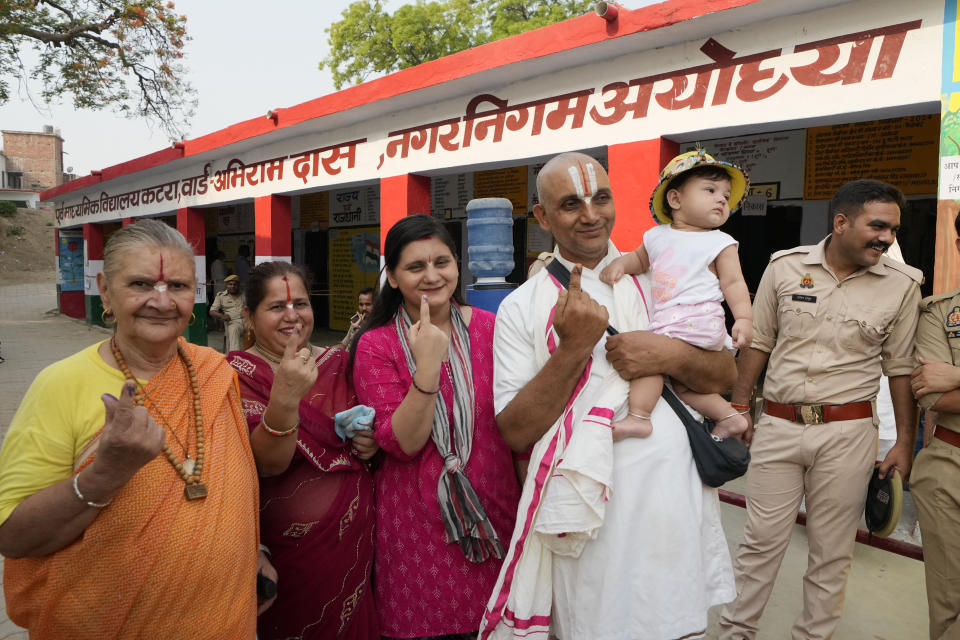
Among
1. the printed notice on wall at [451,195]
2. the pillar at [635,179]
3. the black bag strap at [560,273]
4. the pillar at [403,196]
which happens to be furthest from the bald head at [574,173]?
the printed notice on wall at [451,195]

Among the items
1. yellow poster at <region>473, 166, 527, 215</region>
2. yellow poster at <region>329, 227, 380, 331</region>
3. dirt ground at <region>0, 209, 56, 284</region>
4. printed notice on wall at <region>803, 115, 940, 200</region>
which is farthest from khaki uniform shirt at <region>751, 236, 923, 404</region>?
dirt ground at <region>0, 209, 56, 284</region>

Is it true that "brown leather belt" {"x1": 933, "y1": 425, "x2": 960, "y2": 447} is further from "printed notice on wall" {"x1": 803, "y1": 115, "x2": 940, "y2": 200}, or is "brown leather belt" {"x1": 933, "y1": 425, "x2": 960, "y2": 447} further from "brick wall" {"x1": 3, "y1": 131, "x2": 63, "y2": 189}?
"brick wall" {"x1": 3, "y1": 131, "x2": 63, "y2": 189}

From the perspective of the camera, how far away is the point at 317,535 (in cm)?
183

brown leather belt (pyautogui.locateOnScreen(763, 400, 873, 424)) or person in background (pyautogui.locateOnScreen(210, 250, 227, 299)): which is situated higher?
person in background (pyautogui.locateOnScreen(210, 250, 227, 299))

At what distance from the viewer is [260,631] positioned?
1933mm

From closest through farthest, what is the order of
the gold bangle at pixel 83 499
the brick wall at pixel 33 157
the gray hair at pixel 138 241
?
the gold bangle at pixel 83 499 < the gray hair at pixel 138 241 < the brick wall at pixel 33 157

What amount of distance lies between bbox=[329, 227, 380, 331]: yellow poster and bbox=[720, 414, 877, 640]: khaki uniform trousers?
9656 millimetres

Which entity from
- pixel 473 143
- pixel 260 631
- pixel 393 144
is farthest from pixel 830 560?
pixel 393 144

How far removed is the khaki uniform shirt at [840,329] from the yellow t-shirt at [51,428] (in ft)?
8.70

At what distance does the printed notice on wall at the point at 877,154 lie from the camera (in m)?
5.46

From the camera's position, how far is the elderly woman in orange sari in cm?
130

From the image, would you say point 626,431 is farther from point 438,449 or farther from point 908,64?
point 908,64

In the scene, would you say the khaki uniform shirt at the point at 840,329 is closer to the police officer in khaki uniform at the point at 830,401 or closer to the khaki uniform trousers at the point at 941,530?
the police officer in khaki uniform at the point at 830,401

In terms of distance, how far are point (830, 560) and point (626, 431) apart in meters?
1.74
